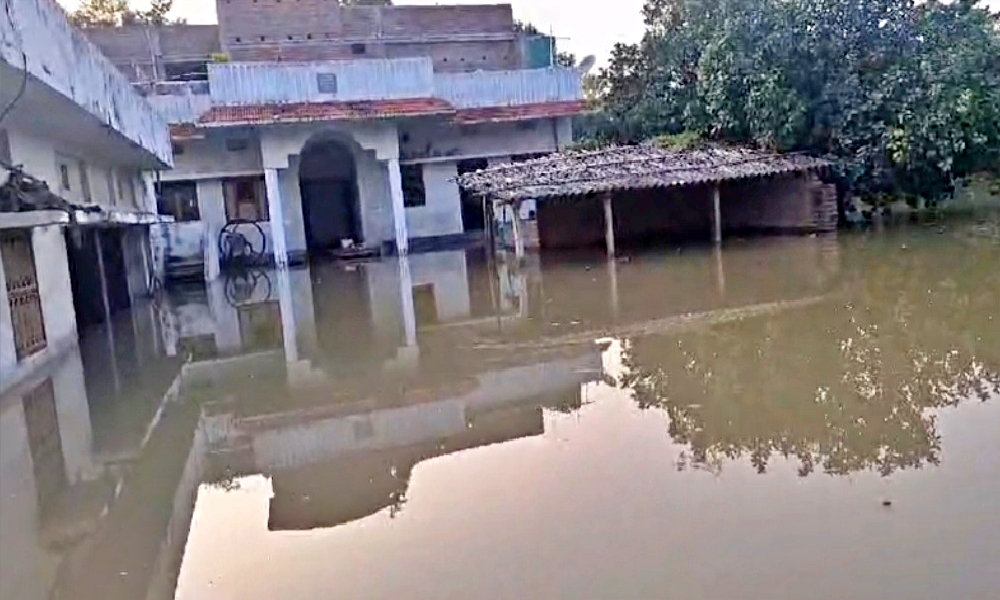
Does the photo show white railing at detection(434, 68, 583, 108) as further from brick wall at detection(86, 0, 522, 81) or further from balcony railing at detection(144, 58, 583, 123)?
brick wall at detection(86, 0, 522, 81)

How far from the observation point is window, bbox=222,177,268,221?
24.3 metres

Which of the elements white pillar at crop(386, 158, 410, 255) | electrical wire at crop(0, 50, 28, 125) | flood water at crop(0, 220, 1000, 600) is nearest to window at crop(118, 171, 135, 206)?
white pillar at crop(386, 158, 410, 255)

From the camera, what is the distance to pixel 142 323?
14.5 meters

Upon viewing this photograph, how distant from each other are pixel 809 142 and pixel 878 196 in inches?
96.4

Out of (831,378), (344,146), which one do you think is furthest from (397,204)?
Result: (831,378)

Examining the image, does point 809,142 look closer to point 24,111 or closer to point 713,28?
point 713,28

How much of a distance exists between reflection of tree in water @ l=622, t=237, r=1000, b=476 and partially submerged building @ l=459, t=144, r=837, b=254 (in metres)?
8.59

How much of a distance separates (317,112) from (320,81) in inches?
50.2

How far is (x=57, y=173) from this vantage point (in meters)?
12.6

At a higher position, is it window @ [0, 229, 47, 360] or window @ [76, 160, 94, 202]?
window @ [76, 160, 94, 202]

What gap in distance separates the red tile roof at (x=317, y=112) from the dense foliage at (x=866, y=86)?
24.1 ft

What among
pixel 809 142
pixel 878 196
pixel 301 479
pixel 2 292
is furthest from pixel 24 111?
pixel 878 196

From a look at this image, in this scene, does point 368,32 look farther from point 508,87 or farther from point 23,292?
point 23,292

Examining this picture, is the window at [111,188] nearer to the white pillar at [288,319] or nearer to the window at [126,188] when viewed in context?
the window at [126,188]
